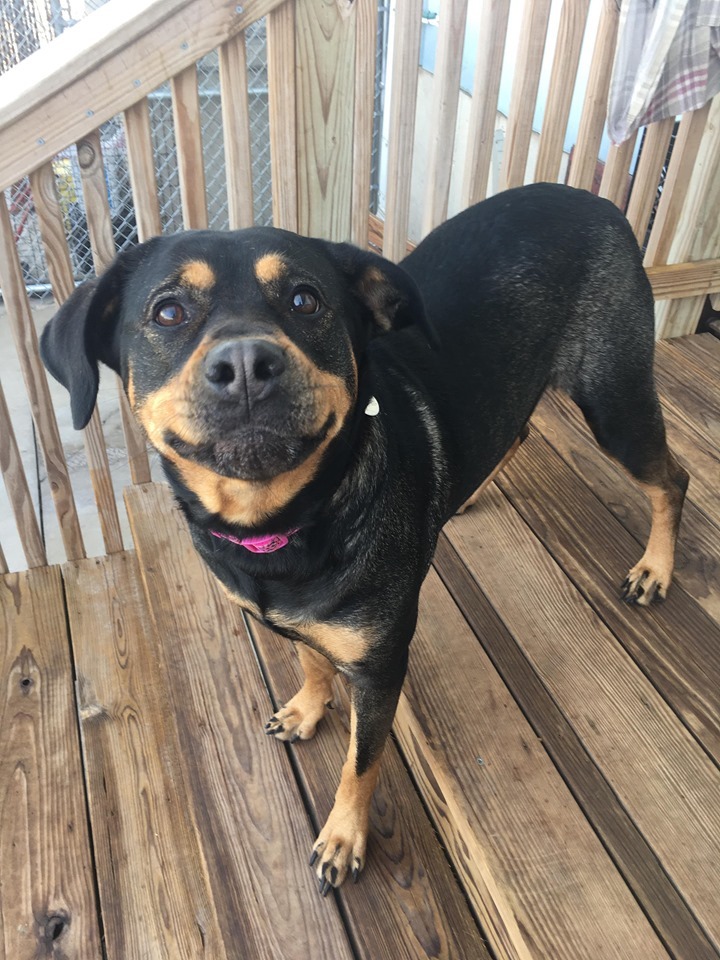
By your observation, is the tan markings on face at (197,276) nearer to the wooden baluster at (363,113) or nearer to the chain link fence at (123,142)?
the wooden baluster at (363,113)

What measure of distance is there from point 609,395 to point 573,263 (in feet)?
1.28

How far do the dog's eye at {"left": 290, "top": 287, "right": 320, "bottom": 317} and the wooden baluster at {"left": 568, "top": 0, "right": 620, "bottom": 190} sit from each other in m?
1.81

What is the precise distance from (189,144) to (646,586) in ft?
6.25

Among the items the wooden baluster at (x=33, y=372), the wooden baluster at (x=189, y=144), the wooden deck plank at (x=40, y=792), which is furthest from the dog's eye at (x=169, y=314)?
the wooden deck plank at (x=40, y=792)

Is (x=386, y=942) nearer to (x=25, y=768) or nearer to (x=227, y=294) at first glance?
(x=25, y=768)

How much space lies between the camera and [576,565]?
2449 millimetres

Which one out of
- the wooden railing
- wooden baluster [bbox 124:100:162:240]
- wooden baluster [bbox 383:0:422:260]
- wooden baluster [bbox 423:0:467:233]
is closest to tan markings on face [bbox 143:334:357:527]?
wooden baluster [bbox 124:100:162:240]

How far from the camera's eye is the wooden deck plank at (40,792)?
1.75 metres

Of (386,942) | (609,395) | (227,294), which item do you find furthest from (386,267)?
(386,942)

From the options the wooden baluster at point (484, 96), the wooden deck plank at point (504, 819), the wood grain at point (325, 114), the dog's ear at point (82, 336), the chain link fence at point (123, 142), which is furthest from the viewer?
the chain link fence at point (123, 142)

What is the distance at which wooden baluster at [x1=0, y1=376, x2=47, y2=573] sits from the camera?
2.36 metres

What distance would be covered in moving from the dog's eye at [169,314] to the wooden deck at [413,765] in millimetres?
1159

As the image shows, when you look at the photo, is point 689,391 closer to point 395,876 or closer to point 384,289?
point 384,289

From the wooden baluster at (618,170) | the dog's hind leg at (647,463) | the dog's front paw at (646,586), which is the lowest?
the dog's front paw at (646,586)
